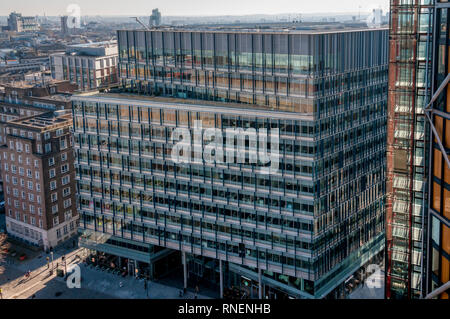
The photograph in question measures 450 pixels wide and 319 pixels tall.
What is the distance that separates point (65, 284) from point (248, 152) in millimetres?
46469

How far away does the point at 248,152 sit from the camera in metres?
84.4

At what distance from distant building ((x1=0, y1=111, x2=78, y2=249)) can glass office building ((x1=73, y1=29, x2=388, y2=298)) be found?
51.9ft

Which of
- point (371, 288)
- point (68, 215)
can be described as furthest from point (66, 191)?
point (371, 288)

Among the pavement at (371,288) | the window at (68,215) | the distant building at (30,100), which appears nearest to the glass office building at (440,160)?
the pavement at (371,288)

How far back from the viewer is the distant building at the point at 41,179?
379 feet

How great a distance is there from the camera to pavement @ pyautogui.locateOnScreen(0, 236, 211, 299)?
9912 cm

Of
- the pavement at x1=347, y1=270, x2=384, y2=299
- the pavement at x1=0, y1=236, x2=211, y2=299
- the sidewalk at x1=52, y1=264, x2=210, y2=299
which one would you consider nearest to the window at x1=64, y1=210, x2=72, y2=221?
the pavement at x1=0, y1=236, x2=211, y2=299

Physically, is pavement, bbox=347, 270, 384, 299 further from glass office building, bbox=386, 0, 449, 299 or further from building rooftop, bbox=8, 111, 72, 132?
building rooftop, bbox=8, 111, 72, 132

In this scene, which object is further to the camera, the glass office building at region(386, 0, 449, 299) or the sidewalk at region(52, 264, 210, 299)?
the sidewalk at region(52, 264, 210, 299)

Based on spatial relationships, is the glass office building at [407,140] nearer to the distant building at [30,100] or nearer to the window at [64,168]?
the window at [64,168]

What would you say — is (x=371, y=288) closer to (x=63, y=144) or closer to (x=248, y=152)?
(x=248, y=152)

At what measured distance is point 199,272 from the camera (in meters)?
105

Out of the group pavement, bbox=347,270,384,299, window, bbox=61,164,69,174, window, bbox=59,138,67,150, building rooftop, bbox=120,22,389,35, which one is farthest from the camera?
window, bbox=61,164,69,174

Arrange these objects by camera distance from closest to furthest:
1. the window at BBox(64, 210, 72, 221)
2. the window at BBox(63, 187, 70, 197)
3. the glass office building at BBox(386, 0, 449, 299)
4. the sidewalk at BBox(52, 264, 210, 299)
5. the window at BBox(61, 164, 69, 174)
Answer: the glass office building at BBox(386, 0, 449, 299), the sidewalk at BBox(52, 264, 210, 299), the window at BBox(61, 164, 69, 174), the window at BBox(63, 187, 70, 197), the window at BBox(64, 210, 72, 221)
